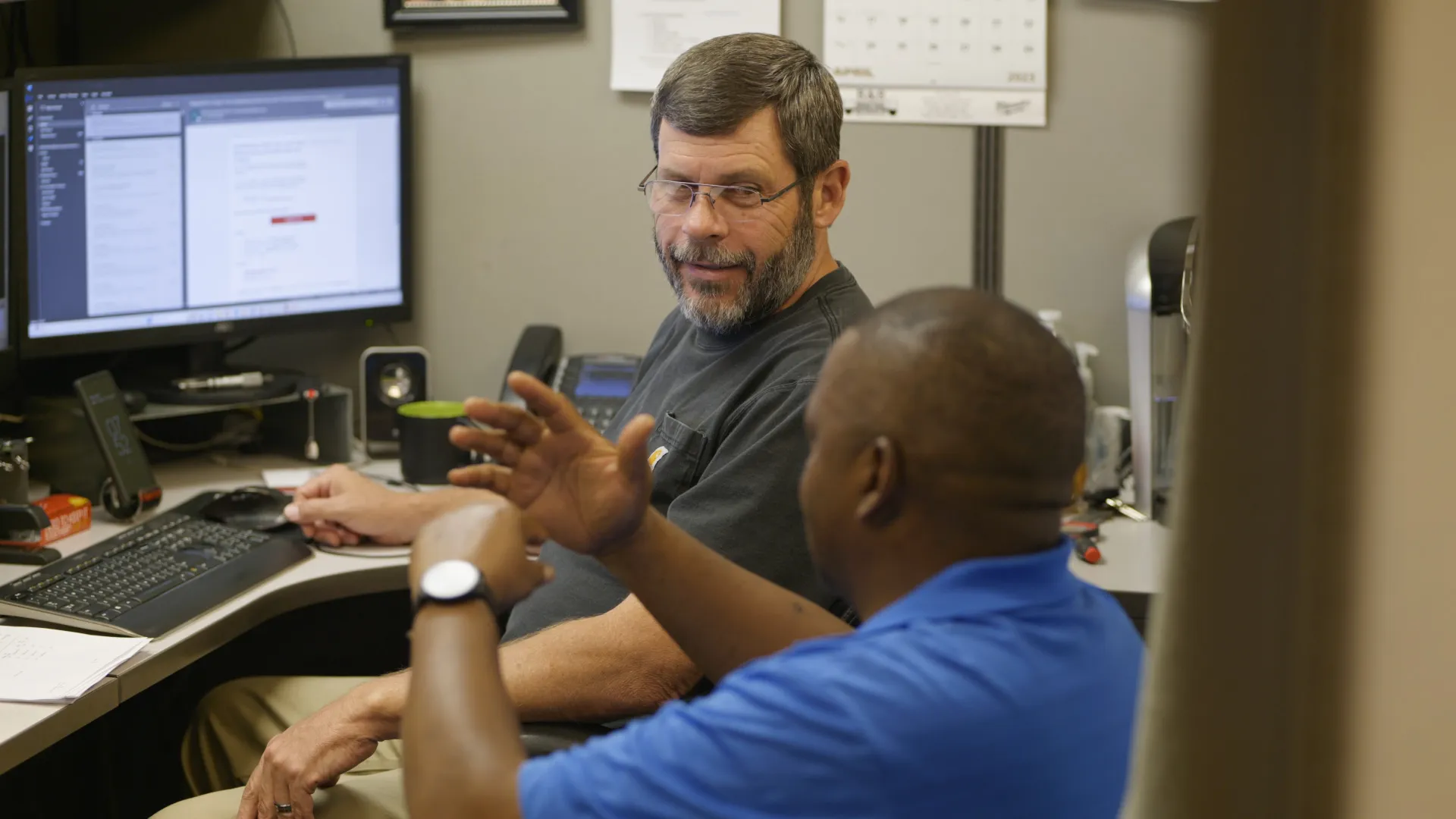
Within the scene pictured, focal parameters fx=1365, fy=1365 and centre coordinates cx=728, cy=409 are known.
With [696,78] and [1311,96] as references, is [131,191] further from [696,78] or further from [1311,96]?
[1311,96]

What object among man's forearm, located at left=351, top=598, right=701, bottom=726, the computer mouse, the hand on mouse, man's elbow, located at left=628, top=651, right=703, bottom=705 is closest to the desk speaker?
the computer mouse

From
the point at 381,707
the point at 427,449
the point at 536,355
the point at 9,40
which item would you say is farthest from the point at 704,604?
the point at 9,40

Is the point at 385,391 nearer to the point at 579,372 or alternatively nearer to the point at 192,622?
A: the point at 579,372

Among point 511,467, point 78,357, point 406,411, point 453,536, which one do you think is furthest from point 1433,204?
point 78,357

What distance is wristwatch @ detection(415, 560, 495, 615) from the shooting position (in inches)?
32.3

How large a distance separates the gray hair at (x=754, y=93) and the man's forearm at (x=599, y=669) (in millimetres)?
492

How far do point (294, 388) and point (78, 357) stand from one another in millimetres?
331

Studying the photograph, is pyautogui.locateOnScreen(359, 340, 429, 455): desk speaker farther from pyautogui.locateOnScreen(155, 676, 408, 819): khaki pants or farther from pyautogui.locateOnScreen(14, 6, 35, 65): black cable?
pyautogui.locateOnScreen(14, 6, 35, 65): black cable

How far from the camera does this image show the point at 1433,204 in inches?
8.4

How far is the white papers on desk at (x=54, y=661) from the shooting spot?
4.10 feet

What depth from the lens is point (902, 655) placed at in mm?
737

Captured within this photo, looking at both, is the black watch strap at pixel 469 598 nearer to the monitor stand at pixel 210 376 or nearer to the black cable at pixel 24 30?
the monitor stand at pixel 210 376

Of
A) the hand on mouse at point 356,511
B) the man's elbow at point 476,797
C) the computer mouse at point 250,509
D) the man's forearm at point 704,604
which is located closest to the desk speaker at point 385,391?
the computer mouse at point 250,509

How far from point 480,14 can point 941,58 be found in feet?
2.40
